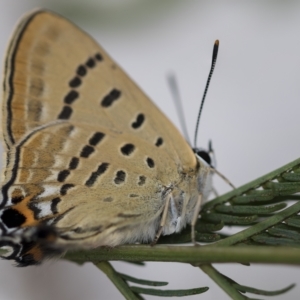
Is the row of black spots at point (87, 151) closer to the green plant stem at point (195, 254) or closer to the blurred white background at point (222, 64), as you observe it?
the green plant stem at point (195, 254)

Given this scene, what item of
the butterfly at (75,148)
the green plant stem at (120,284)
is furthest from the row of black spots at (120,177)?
the green plant stem at (120,284)

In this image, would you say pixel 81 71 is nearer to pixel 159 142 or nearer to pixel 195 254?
pixel 159 142

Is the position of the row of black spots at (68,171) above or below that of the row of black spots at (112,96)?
below

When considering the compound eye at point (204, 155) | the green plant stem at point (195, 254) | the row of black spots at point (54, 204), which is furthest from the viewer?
the compound eye at point (204, 155)

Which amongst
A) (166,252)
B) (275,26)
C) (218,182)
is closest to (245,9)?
(275,26)

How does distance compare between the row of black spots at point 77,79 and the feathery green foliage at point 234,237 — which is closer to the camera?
the feathery green foliage at point 234,237

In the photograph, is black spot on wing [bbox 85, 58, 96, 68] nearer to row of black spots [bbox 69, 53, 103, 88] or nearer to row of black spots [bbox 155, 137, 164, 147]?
row of black spots [bbox 69, 53, 103, 88]

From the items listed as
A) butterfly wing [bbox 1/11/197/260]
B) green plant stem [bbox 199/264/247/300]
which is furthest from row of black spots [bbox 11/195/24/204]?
green plant stem [bbox 199/264/247/300]

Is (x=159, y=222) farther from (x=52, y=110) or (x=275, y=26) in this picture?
(x=275, y=26)
